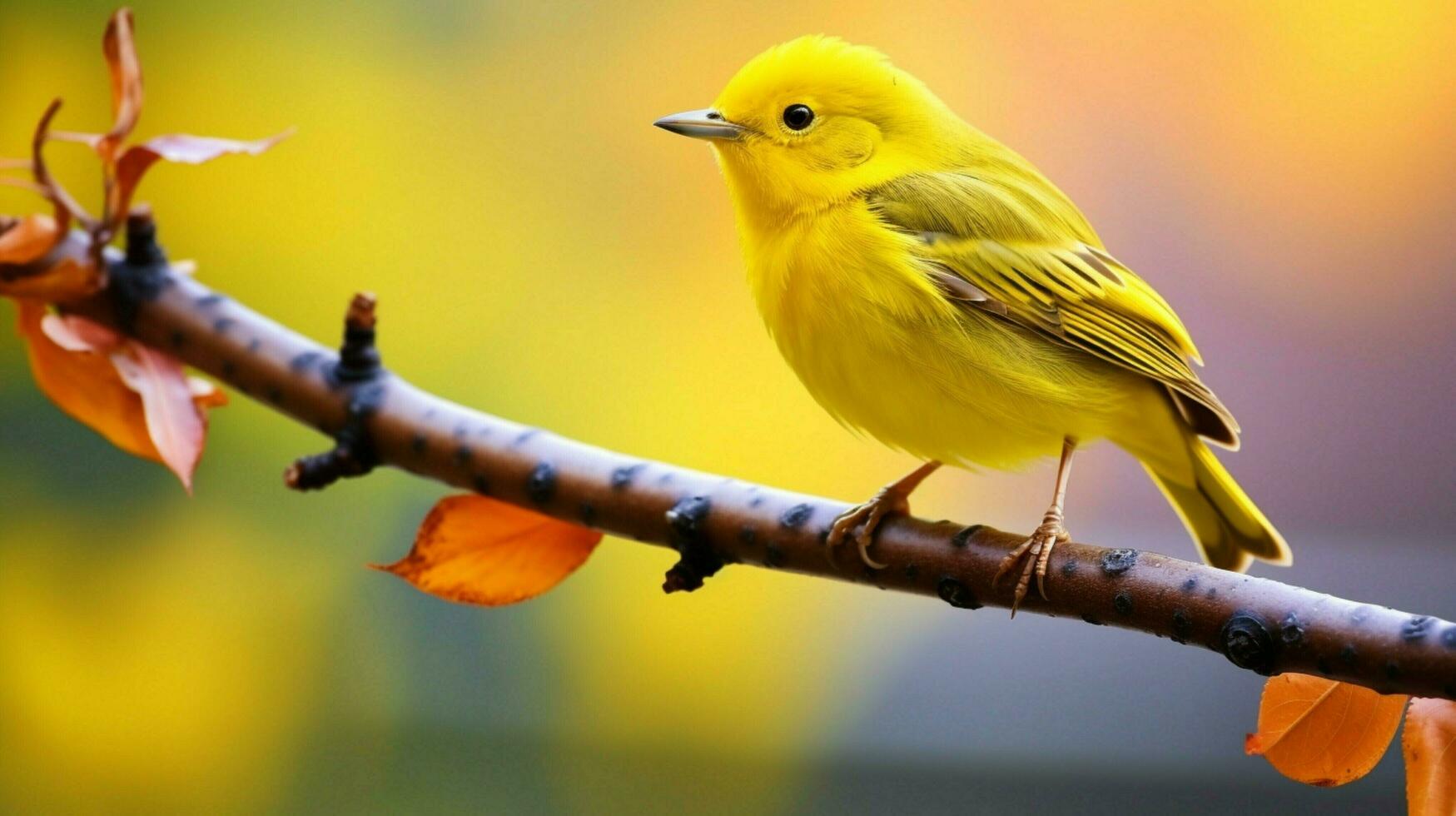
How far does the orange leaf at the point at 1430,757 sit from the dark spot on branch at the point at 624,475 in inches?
14.8

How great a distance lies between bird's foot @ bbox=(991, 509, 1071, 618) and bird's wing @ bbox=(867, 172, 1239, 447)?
0.54ft

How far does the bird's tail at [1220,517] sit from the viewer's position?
86cm

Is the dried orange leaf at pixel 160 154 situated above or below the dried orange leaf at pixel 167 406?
above

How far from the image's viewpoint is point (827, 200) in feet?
2.74

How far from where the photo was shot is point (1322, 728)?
0.55 meters

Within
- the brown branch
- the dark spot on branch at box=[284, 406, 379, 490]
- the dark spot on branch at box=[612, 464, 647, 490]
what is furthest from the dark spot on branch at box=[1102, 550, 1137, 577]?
the dark spot on branch at box=[284, 406, 379, 490]

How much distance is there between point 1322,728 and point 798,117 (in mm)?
455

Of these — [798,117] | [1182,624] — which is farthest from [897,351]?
[1182,624]

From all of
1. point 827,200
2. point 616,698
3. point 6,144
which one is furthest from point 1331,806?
point 6,144

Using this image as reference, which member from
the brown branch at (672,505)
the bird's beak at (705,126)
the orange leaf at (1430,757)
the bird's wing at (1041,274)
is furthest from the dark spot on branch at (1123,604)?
the bird's beak at (705,126)

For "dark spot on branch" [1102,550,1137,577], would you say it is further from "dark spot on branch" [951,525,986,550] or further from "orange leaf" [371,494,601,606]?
"orange leaf" [371,494,601,606]

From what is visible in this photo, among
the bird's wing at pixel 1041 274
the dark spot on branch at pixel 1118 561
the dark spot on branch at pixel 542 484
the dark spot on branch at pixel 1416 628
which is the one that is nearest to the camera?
the dark spot on branch at pixel 1416 628

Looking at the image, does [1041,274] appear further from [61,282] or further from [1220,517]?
[61,282]

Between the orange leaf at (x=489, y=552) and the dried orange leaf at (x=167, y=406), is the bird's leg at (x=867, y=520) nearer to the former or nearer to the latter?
the orange leaf at (x=489, y=552)
